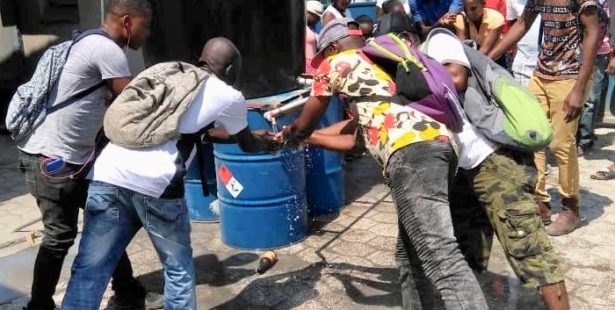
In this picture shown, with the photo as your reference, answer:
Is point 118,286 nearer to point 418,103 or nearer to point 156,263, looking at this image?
point 156,263

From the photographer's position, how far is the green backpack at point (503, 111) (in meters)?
3.09

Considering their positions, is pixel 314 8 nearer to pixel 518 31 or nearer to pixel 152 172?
pixel 518 31

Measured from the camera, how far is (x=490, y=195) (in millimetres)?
3252

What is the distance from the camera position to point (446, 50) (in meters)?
3.13

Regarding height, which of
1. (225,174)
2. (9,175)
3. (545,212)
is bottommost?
(9,175)

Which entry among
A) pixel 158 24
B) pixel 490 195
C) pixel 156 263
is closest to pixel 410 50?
pixel 490 195

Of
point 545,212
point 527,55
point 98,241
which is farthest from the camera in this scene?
point 527,55

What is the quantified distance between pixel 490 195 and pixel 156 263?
2.40 m

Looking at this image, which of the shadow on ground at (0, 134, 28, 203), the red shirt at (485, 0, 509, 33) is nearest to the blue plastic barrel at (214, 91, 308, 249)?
the shadow on ground at (0, 134, 28, 203)

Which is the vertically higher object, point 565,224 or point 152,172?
point 152,172

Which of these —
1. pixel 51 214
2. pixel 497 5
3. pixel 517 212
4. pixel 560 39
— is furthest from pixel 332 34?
pixel 497 5

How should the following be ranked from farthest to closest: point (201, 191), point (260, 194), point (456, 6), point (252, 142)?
point (456, 6), point (201, 191), point (260, 194), point (252, 142)

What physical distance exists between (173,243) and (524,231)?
1.62 meters

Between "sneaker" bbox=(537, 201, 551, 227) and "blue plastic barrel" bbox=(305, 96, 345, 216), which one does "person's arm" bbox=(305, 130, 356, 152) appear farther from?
"sneaker" bbox=(537, 201, 551, 227)
